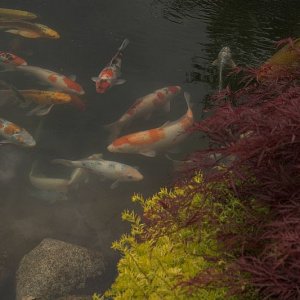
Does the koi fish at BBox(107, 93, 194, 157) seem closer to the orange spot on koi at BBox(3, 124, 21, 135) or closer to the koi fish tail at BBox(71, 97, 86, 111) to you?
the koi fish tail at BBox(71, 97, 86, 111)

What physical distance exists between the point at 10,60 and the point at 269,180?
8438 mm

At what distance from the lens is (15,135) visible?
802 centimetres

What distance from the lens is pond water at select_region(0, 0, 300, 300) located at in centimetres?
704

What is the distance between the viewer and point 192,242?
324 centimetres

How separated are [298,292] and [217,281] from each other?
0.65 meters

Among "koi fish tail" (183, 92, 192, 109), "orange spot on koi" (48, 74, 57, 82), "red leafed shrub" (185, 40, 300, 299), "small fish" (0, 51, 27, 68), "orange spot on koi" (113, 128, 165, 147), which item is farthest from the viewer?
"small fish" (0, 51, 27, 68)

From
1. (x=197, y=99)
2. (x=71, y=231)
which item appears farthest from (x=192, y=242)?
(x=197, y=99)

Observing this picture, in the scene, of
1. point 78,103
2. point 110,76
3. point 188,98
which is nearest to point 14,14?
point 78,103

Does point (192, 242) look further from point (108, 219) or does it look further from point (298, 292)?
point (108, 219)

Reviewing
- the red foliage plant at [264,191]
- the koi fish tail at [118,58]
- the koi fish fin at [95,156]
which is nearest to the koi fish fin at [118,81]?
the koi fish tail at [118,58]

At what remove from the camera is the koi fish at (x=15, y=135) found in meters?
8.01

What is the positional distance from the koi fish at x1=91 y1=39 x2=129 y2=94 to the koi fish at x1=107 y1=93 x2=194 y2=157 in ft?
5.17

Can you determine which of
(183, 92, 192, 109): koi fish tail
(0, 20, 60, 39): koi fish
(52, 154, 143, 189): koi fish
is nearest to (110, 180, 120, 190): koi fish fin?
(52, 154, 143, 189): koi fish

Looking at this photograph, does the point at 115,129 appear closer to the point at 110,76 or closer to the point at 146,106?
the point at 146,106
